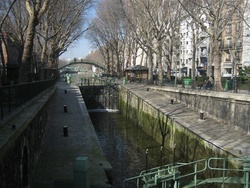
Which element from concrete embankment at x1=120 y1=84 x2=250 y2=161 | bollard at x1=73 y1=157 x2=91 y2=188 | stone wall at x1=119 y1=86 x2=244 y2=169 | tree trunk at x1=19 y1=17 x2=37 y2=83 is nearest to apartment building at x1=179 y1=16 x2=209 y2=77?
stone wall at x1=119 y1=86 x2=244 y2=169

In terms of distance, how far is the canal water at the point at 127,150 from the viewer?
54.1 feet

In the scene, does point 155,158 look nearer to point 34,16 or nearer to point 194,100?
point 194,100

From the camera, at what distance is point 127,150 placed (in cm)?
2094

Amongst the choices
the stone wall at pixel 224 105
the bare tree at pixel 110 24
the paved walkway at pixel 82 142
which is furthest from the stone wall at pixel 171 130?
the bare tree at pixel 110 24

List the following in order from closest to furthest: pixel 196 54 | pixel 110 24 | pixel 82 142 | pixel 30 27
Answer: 1. pixel 82 142
2. pixel 30 27
3. pixel 110 24
4. pixel 196 54

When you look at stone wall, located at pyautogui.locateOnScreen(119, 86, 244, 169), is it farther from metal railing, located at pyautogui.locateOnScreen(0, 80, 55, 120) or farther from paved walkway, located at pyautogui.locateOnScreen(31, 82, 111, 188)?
metal railing, located at pyautogui.locateOnScreen(0, 80, 55, 120)

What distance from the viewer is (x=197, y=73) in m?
69.4

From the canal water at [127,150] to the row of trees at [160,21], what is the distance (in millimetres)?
6640

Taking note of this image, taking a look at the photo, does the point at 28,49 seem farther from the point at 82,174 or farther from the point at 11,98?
the point at 82,174

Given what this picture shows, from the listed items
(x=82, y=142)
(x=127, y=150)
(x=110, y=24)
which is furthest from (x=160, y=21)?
(x=82, y=142)

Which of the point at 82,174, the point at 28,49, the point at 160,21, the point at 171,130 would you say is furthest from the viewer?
the point at 160,21

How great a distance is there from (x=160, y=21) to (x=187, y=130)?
24919 millimetres

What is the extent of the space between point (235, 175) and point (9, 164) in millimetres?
8042

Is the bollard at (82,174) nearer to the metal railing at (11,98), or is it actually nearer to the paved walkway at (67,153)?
the paved walkway at (67,153)
